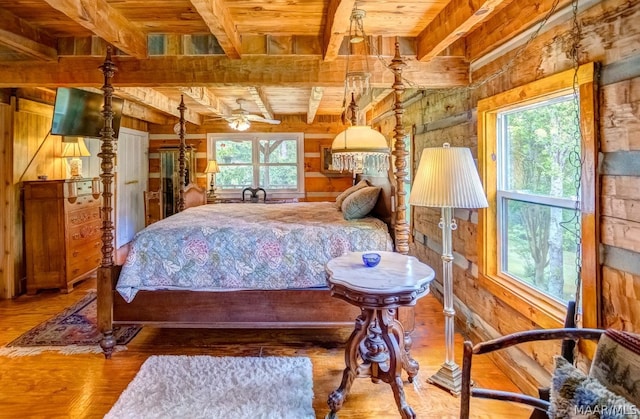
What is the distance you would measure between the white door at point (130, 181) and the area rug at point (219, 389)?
14.9 ft

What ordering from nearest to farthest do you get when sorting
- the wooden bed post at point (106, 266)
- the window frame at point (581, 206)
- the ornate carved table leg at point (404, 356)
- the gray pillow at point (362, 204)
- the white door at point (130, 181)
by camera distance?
the window frame at point (581, 206) < the ornate carved table leg at point (404, 356) < the wooden bed post at point (106, 266) < the gray pillow at point (362, 204) < the white door at point (130, 181)

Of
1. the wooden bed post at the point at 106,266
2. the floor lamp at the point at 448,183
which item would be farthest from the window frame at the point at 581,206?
the wooden bed post at the point at 106,266

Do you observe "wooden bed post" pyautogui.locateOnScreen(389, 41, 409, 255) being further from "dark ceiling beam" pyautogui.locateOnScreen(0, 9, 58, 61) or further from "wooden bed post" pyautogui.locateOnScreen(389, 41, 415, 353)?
"dark ceiling beam" pyautogui.locateOnScreen(0, 9, 58, 61)

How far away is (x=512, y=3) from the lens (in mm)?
2361

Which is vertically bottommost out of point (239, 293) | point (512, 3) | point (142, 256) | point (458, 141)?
point (239, 293)

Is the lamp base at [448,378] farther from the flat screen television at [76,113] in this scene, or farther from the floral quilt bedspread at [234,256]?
the flat screen television at [76,113]

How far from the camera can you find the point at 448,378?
2387mm

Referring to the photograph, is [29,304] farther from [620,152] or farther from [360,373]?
[620,152]

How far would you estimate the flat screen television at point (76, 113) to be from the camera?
171 inches

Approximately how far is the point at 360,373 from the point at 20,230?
4.25 m

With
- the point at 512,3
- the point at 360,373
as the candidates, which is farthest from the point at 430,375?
the point at 512,3

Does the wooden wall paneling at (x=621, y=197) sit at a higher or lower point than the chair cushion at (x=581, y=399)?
higher

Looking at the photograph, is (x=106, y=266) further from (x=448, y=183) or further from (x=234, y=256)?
(x=448, y=183)

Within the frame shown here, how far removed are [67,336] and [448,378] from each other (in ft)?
10.0
